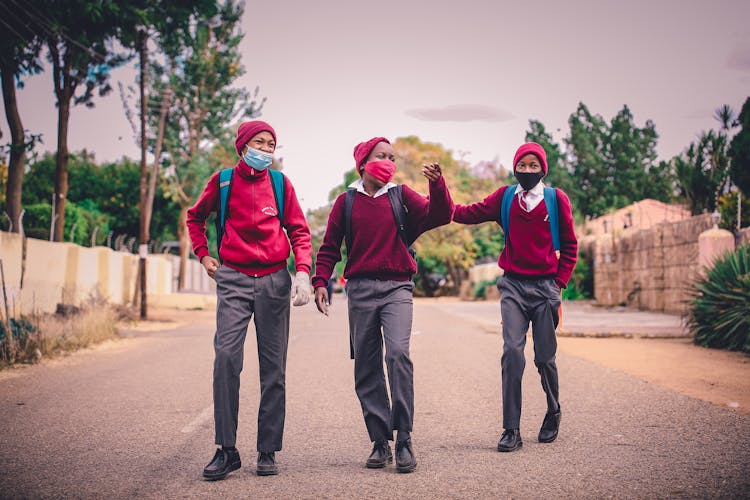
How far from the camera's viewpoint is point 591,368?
10.1 meters

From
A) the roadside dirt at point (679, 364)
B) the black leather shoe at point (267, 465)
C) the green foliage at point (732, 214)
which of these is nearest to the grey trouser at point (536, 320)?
the black leather shoe at point (267, 465)

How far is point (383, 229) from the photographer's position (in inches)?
199

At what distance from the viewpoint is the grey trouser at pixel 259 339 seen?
478cm

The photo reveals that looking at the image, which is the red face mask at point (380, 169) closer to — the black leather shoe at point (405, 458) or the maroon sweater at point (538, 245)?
the maroon sweater at point (538, 245)

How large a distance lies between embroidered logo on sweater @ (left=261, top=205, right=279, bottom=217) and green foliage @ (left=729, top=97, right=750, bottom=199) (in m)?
21.1

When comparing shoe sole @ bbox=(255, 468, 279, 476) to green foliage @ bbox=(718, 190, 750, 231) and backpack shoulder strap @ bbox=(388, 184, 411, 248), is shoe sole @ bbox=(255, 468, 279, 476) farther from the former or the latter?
green foliage @ bbox=(718, 190, 750, 231)

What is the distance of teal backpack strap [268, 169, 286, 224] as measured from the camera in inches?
197

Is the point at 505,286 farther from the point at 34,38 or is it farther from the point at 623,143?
the point at 623,143

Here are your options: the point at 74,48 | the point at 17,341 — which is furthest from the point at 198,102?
the point at 17,341

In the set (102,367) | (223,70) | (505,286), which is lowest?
(102,367)

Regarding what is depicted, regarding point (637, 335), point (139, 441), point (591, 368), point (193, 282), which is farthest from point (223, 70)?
point (139, 441)

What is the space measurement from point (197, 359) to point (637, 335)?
825 cm

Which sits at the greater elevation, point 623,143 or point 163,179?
point 623,143

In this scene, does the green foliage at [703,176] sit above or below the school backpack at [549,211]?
above
